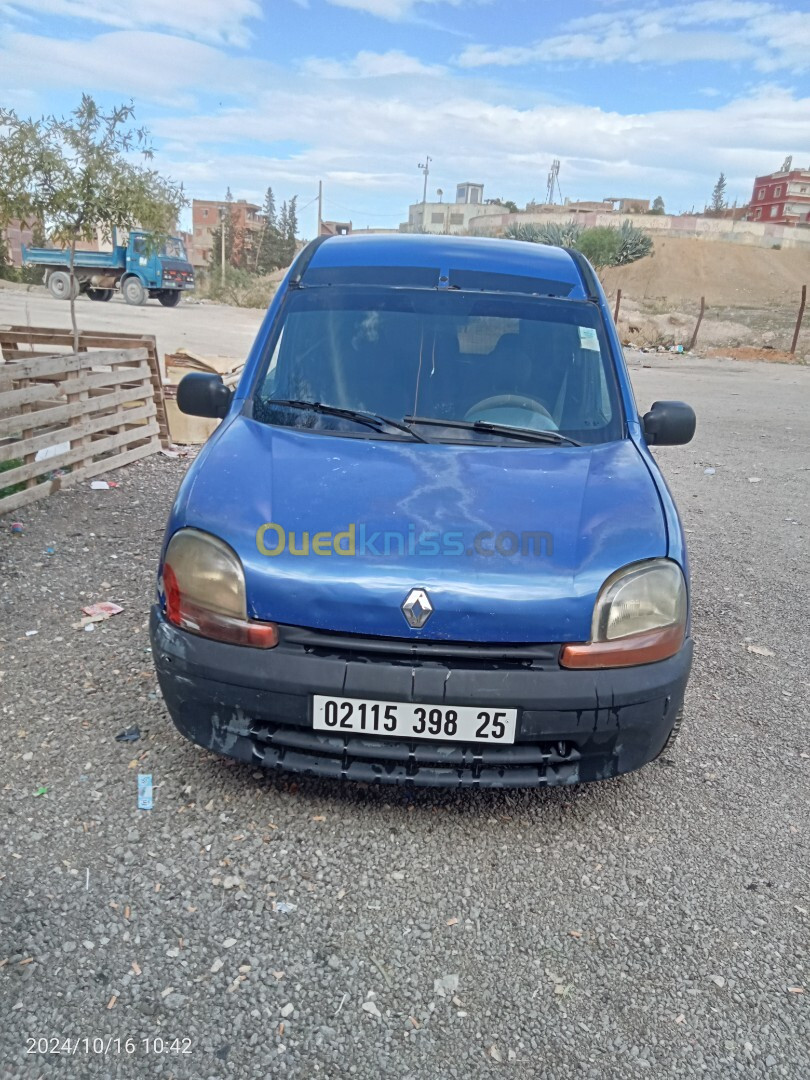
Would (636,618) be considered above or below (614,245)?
below

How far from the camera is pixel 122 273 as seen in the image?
30.5 metres

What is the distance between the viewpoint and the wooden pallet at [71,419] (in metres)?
6.05

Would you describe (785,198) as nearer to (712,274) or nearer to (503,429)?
(712,274)

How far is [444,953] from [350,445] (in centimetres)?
172

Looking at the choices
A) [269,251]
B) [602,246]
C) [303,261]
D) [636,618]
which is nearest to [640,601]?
[636,618]

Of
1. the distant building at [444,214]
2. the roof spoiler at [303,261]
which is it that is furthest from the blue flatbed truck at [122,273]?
the distant building at [444,214]

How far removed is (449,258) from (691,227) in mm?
86278

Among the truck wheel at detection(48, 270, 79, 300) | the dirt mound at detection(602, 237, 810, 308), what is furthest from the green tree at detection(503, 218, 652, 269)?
the truck wheel at detection(48, 270, 79, 300)

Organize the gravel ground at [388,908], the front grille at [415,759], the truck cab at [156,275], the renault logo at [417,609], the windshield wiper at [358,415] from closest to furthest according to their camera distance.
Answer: the gravel ground at [388,908]
the renault logo at [417,609]
the front grille at [415,759]
the windshield wiper at [358,415]
the truck cab at [156,275]

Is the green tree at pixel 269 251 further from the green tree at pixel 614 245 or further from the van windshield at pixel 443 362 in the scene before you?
the van windshield at pixel 443 362

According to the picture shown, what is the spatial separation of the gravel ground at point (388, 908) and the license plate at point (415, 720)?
1.56 ft

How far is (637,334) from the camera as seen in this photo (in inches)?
1126

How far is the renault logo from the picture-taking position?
2340mm

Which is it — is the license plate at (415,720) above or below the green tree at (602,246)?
below
